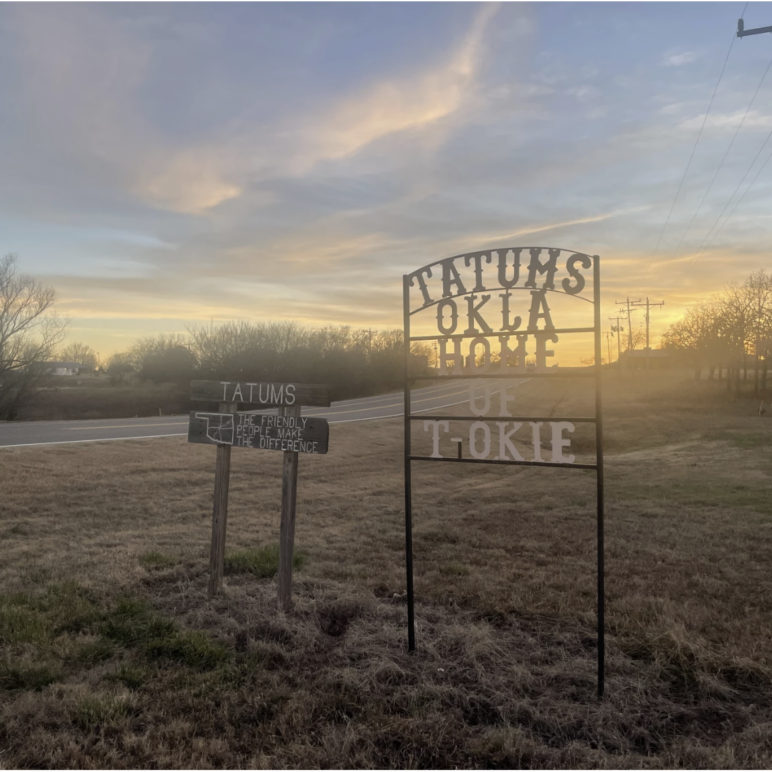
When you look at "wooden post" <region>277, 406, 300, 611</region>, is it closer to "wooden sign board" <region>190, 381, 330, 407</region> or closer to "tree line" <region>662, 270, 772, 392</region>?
"wooden sign board" <region>190, 381, 330, 407</region>

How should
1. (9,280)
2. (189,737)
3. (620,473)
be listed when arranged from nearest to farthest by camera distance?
(189,737) → (620,473) → (9,280)


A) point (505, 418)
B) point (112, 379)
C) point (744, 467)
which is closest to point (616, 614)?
point (505, 418)

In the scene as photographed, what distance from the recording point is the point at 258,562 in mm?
5859

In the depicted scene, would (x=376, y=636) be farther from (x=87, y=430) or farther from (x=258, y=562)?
(x=87, y=430)

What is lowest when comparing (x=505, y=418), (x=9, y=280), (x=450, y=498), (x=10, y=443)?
(x=450, y=498)

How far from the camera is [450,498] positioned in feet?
34.8

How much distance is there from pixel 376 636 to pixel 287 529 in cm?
116

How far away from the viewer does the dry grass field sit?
120 inches

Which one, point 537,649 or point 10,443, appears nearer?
point 537,649

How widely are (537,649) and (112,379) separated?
2086 inches

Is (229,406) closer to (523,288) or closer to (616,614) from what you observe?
(523,288)

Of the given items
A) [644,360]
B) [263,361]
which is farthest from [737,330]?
[644,360]

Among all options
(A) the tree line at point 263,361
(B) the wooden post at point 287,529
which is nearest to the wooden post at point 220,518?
(B) the wooden post at point 287,529

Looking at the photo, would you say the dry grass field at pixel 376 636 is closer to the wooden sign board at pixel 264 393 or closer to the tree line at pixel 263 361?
the wooden sign board at pixel 264 393
